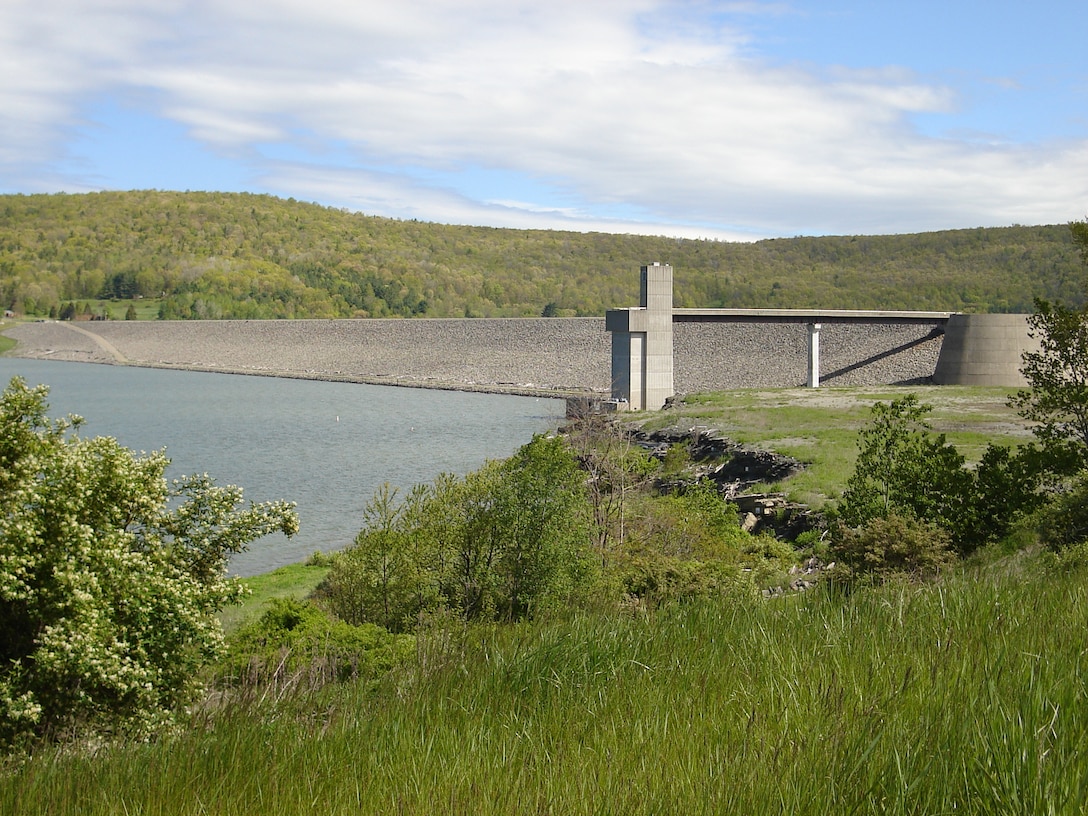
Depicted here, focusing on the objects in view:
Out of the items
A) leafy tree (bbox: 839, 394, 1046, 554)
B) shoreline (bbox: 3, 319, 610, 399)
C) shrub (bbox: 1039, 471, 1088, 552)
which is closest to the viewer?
shrub (bbox: 1039, 471, 1088, 552)

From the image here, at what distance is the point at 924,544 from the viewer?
13609 millimetres

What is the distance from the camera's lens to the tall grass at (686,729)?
297 cm

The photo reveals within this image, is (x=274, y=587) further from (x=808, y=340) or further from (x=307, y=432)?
(x=808, y=340)

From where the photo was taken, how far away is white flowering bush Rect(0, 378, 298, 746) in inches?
325

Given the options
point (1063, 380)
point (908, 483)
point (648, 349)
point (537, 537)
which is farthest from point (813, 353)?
point (1063, 380)

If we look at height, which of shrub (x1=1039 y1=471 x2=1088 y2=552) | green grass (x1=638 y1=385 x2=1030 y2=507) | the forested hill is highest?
the forested hill

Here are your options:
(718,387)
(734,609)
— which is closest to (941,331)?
(718,387)

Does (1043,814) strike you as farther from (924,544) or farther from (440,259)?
(440,259)

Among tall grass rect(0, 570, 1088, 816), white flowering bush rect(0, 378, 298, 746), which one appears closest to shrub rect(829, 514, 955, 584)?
white flowering bush rect(0, 378, 298, 746)

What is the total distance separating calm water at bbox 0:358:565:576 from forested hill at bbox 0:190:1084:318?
51.9m

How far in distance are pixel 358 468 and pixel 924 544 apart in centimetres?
2848

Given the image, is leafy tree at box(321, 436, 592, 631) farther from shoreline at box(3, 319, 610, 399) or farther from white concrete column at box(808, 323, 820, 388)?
shoreline at box(3, 319, 610, 399)

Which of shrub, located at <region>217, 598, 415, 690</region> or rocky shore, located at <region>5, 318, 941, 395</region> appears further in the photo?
rocky shore, located at <region>5, 318, 941, 395</region>

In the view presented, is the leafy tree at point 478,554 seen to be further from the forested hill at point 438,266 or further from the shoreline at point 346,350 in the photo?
the forested hill at point 438,266
